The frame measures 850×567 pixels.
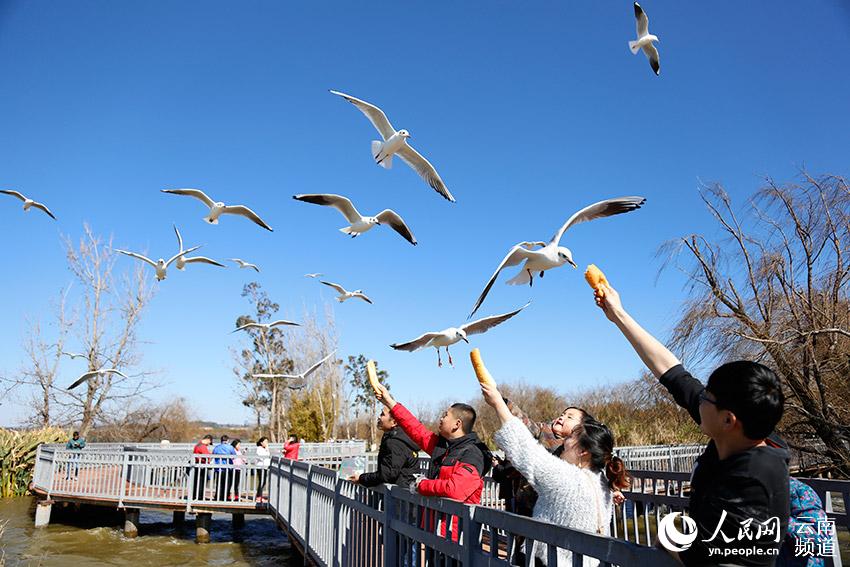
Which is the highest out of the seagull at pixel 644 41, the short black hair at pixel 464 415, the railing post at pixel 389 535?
the seagull at pixel 644 41

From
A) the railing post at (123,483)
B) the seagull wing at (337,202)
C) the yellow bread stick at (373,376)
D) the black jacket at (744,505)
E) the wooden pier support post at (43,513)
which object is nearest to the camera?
the black jacket at (744,505)

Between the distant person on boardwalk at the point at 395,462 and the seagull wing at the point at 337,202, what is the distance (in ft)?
13.9

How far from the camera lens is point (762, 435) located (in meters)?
1.52

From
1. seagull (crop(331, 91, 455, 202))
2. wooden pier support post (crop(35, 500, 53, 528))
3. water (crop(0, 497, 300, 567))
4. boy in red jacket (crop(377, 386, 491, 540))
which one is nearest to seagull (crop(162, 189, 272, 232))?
seagull (crop(331, 91, 455, 202))

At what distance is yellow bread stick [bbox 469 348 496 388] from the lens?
2770 millimetres

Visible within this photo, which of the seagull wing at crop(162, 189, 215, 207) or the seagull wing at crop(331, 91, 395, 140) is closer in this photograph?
the seagull wing at crop(331, 91, 395, 140)

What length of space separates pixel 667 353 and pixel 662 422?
1254 centimetres

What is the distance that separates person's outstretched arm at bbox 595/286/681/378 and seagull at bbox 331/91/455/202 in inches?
239

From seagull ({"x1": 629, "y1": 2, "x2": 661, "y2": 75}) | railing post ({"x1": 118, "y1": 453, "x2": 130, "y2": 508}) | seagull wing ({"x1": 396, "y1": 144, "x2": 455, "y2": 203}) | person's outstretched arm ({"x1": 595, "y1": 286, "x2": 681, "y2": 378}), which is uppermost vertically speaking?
seagull ({"x1": 629, "y1": 2, "x2": 661, "y2": 75})

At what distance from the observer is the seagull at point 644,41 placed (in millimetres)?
7441

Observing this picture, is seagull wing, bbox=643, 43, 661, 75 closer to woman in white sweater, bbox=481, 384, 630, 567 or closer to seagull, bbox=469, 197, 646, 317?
seagull, bbox=469, 197, 646, 317

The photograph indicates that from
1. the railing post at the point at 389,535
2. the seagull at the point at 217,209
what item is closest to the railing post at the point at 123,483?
the seagull at the point at 217,209

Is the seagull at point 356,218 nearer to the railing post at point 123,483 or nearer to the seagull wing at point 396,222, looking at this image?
the seagull wing at point 396,222

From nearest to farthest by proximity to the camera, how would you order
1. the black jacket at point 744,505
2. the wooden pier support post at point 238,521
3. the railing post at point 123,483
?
the black jacket at point 744,505 < the railing post at point 123,483 < the wooden pier support post at point 238,521
